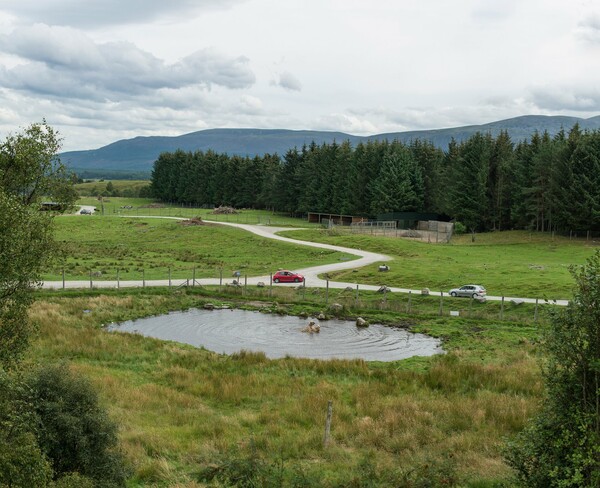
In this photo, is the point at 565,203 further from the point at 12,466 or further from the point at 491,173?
the point at 12,466

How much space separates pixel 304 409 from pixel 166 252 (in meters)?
56.7

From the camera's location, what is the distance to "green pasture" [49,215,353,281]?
188 ft

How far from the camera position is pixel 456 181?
311 feet

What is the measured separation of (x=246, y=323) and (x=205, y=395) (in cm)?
1567

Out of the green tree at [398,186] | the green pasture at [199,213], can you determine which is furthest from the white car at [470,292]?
the green pasture at [199,213]

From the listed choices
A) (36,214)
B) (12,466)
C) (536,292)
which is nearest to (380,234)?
(536,292)

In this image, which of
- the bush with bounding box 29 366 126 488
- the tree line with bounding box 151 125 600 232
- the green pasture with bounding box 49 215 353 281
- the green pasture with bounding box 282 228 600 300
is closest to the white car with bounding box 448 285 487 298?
the green pasture with bounding box 282 228 600 300

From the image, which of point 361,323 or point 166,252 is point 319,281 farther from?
point 166,252

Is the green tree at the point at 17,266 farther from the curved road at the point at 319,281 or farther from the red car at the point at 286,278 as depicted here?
the red car at the point at 286,278

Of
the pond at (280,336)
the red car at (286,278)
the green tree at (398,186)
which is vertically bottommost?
the pond at (280,336)

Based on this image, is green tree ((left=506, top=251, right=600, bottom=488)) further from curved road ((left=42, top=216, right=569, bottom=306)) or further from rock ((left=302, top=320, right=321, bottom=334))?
curved road ((left=42, top=216, right=569, bottom=306))

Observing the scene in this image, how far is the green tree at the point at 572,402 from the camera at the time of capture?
10773 mm

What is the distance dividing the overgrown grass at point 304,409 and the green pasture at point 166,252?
2353cm

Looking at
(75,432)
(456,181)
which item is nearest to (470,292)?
(75,432)
